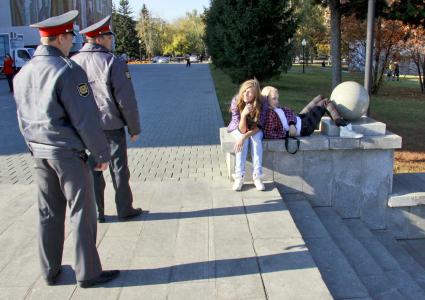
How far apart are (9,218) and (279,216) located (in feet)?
9.51

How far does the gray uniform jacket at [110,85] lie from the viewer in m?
4.57

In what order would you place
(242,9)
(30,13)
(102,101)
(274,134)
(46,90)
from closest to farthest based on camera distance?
(46,90) → (102,101) → (274,134) → (242,9) → (30,13)

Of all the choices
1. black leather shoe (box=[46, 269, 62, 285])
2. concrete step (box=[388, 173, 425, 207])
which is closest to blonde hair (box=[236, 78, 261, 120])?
concrete step (box=[388, 173, 425, 207])

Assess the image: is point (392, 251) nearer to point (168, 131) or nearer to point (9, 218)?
point (9, 218)

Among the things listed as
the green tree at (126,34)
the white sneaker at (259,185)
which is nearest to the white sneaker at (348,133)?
the white sneaker at (259,185)

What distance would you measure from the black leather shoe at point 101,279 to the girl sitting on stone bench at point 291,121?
2.87m

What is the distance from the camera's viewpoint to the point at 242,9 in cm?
1833

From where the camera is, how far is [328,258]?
14.8 ft

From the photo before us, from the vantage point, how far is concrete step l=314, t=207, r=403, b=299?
14.9 feet

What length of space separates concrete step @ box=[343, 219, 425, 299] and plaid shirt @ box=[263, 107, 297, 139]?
1.47 m

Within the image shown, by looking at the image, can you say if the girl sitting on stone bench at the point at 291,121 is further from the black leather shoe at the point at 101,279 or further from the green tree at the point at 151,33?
the green tree at the point at 151,33

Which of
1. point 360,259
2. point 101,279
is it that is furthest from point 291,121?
point 101,279

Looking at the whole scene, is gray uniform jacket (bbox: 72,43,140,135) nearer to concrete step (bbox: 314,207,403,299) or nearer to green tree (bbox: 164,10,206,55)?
concrete step (bbox: 314,207,403,299)

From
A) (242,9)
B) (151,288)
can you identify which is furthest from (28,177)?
(242,9)
